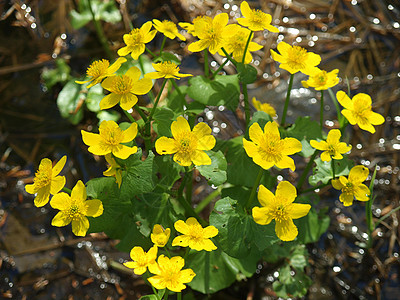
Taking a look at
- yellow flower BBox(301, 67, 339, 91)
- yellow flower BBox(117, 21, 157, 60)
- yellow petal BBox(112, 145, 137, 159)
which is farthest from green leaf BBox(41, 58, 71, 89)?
yellow flower BBox(301, 67, 339, 91)

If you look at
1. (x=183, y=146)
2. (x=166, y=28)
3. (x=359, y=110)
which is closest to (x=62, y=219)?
(x=183, y=146)

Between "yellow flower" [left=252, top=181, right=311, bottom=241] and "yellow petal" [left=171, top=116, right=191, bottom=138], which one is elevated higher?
"yellow petal" [left=171, top=116, right=191, bottom=138]

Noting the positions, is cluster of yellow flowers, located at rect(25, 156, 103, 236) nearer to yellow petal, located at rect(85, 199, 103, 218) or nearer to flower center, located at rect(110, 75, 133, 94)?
yellow petal, located at rect(85, 199, 103, 218)

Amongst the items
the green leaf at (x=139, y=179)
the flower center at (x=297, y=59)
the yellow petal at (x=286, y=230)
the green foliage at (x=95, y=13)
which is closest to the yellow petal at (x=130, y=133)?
the green leaf at (x=139, y=179)

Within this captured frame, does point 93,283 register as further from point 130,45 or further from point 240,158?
point 130,45

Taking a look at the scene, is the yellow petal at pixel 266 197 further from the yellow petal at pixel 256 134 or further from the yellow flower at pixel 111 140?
the yellow flower at pixel 111 140

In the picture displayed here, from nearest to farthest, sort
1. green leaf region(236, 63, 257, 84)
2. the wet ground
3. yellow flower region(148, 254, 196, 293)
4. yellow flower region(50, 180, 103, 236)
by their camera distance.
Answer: yellow flower region(148, 254, 196, 293)
yellow flower region(50, 180, 103, 236)
green leaf region(236, 63, 257, 84)
the wet ground
